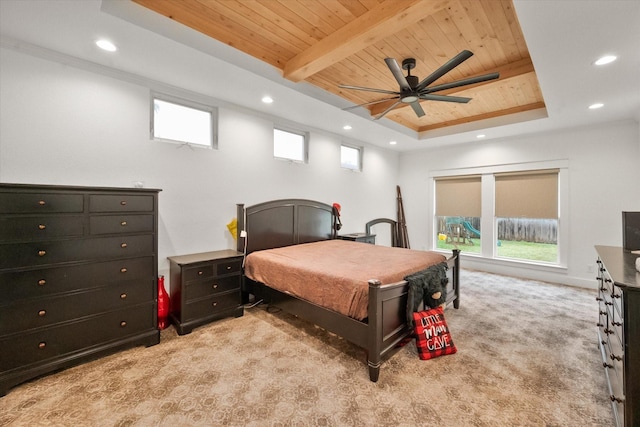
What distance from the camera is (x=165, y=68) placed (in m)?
2.76

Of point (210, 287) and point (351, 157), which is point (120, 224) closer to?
point (210, 287)

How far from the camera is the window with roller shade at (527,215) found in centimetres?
484

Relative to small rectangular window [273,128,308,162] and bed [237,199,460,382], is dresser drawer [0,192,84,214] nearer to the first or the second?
bed [237,199,460,382]

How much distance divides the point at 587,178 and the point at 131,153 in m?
6.67

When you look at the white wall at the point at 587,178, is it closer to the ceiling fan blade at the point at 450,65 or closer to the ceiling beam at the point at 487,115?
the ceiling beam at the point at 487,115

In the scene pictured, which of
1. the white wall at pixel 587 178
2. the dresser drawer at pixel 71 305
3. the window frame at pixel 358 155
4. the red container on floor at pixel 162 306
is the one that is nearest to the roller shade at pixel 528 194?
the white wall at pixel 587 178

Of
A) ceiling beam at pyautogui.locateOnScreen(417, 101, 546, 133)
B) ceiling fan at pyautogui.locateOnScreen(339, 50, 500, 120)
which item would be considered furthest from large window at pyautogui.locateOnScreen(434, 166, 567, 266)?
ceiling fan at pyautogui.locateOnScreen(339, 50, 500, 120)

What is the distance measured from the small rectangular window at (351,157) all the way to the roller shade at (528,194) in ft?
9.13

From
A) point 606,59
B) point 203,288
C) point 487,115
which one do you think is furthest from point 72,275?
point 487,115

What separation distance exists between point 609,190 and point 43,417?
706cm

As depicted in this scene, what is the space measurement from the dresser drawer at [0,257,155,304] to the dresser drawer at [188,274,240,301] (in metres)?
0.40

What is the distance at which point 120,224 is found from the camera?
2408 millimetres

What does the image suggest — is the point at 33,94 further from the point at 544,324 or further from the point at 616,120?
the point at 616,120

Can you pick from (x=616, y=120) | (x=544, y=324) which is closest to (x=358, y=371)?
(x=544, y=324)
